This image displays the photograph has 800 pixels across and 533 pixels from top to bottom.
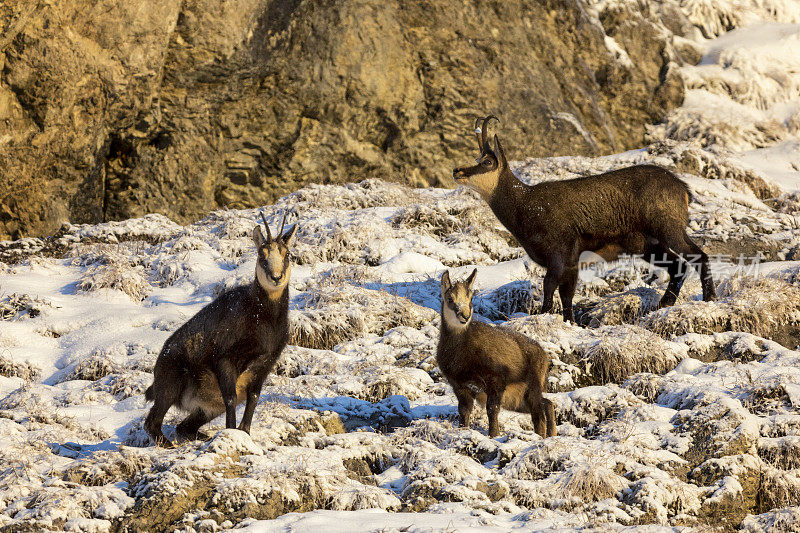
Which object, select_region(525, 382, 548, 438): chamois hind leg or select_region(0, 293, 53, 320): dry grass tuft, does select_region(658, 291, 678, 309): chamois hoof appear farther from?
select_region(0, 293, 53, 320): dry grass tuft

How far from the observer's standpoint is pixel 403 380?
318 inches

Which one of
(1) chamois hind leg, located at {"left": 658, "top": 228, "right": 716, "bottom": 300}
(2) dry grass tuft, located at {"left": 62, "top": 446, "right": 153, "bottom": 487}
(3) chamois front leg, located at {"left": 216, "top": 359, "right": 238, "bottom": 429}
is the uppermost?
(1) chamois hind leg, located at {"left": 658, "top": 228, "right": 716, "bottom": 300}

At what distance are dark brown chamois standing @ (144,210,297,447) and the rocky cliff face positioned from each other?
712 centimetres

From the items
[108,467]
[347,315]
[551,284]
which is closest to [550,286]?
[551,284]

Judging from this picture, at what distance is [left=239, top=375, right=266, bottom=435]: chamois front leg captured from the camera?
261 inches

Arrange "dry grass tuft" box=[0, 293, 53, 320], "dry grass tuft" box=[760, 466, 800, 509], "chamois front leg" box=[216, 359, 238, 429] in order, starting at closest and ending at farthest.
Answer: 1. "dry grass tuft" box=[760, 466, 800, 509]
2. "chamois front leg" box=[216, 359, 238, 429]
3. "dry grass tuft" box=[0, 293, 53, 320]

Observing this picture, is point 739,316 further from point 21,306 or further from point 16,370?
point 21,306

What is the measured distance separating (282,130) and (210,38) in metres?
1.97

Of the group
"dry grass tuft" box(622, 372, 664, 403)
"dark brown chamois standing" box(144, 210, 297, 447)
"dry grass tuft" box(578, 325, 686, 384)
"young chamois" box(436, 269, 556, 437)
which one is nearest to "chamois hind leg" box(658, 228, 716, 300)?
"dry grass tuft" box(578, 325, 686, 384)

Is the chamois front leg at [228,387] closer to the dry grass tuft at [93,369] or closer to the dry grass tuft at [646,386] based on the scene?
the dry grass tuft at [93,369]

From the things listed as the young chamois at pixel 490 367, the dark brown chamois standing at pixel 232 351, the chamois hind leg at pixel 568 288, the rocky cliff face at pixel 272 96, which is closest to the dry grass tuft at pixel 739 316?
the chamois hind leg at pixel 568 288

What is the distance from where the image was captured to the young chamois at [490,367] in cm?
712

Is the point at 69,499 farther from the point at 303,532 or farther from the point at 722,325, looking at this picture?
the point at 722,325

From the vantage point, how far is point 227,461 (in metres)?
5.98
